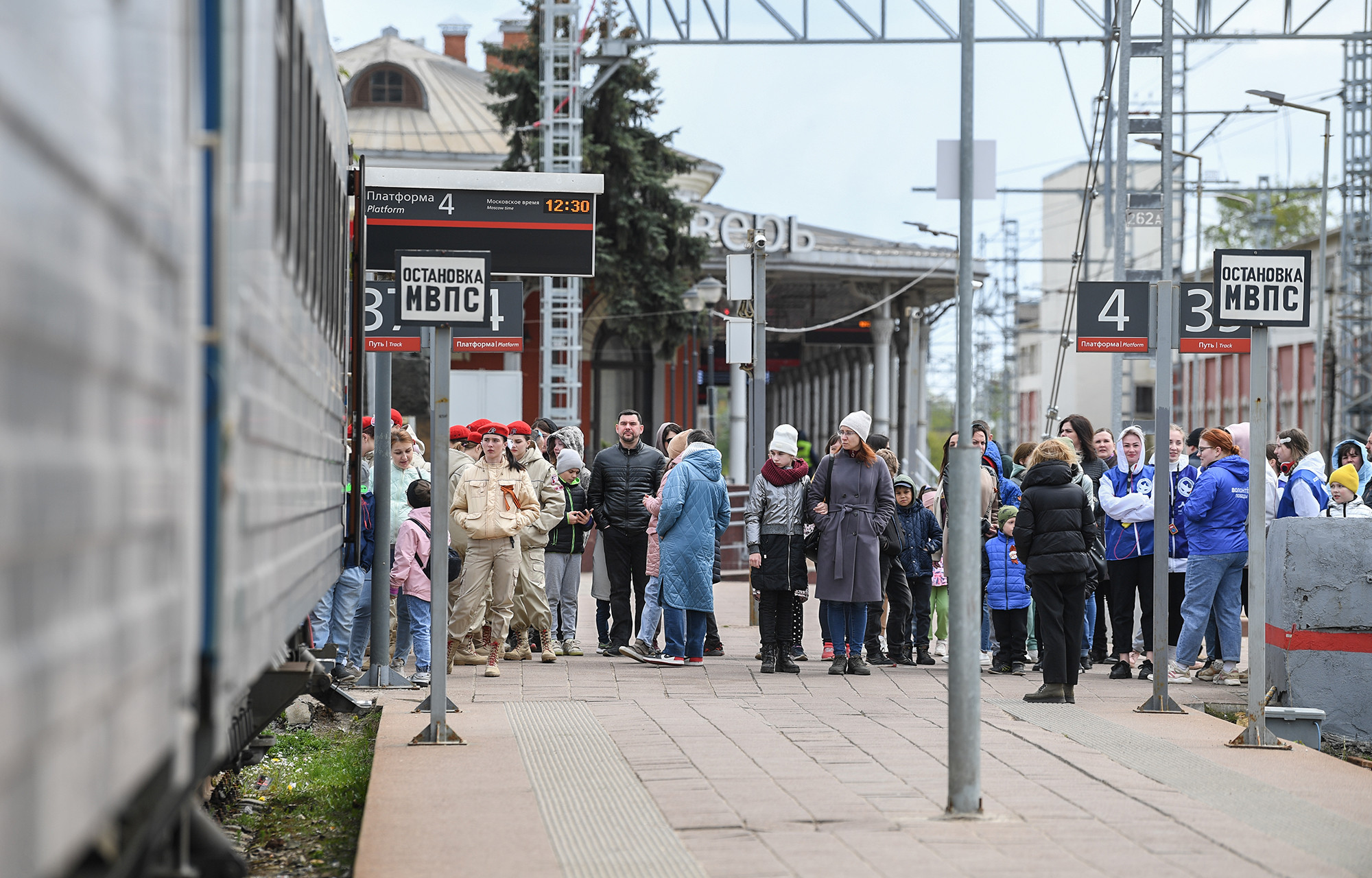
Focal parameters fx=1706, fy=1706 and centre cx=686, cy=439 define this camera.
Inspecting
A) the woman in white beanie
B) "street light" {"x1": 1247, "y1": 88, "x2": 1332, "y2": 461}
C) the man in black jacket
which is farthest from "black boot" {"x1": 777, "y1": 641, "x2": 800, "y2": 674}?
"street light" {"x1": 1247, "y1": 88, "x2": 1332, "y2": 461}

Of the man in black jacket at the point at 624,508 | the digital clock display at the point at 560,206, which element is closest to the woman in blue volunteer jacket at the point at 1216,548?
the man in black jacket at the point at 624,508

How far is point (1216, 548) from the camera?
11.3m

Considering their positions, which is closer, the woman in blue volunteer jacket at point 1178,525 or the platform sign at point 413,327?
the platform sign at point 413,327

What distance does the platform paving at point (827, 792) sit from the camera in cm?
568

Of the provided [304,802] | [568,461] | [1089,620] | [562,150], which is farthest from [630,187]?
[304,802]

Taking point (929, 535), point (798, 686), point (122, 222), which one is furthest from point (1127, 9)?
point (122, 222)

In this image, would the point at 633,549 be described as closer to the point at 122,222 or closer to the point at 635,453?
the point at 635,453

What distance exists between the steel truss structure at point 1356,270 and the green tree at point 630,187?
14.1m

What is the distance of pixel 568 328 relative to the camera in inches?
1027

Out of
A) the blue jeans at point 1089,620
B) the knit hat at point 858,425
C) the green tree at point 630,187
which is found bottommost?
the blue jeans at point 1089,620

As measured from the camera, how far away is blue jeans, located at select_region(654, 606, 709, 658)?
1209cm

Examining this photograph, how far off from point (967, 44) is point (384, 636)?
18.5 feet

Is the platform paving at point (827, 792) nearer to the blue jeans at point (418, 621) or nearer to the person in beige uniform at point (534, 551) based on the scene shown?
the blue jeans at point (418, 621)

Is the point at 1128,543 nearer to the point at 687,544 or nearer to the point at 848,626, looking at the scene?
the point at 848,626
